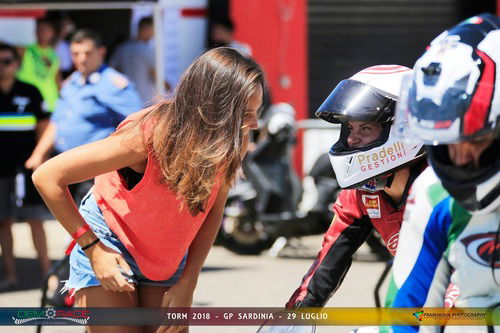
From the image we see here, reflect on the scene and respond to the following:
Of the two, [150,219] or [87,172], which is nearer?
[87,172]

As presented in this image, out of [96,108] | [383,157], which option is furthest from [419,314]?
[96,108]

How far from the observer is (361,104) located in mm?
3131

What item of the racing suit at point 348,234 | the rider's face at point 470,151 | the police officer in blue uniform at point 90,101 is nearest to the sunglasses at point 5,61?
the police officer in blue uniform at point 90,101

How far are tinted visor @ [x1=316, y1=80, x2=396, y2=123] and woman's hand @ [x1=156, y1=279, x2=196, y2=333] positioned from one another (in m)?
0.83

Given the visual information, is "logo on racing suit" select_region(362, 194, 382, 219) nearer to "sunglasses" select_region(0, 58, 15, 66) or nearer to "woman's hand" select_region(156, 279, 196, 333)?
"woman's hand" select_region(156, 279, 196, 333)

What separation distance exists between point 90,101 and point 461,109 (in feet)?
16.1

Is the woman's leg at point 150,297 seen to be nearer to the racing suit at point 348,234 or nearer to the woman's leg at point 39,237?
the racing suit at point 348,234

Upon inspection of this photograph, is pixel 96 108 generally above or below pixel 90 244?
below

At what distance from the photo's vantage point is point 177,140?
329 centimetres

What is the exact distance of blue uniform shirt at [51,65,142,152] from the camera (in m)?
6.80

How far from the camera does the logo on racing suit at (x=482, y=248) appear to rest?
7.79 ft

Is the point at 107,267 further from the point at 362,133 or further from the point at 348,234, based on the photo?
the point at 362,133

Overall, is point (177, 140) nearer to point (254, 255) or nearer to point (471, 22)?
point (471, 22)

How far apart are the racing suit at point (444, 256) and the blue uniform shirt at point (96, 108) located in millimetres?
4484
